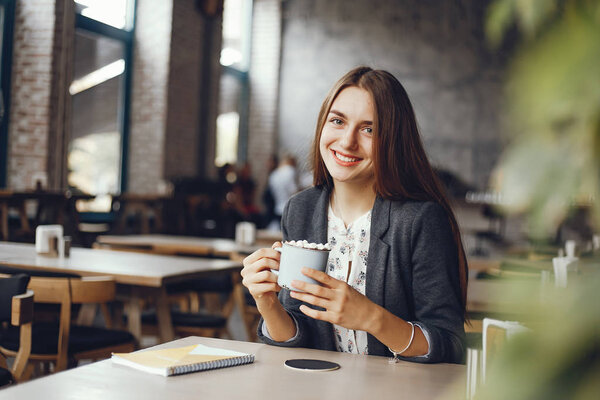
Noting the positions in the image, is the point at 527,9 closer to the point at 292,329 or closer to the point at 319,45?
the point at 292,329

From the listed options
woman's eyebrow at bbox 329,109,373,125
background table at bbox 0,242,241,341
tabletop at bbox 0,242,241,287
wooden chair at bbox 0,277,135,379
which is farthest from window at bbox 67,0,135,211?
woman's eyebrow at bbox 329,109,373,125

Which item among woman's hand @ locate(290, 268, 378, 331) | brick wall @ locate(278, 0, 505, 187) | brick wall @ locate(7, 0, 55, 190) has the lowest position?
woman's hand @ locate(290, 268, 378, 331)

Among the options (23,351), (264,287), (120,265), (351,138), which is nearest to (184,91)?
(120,265)

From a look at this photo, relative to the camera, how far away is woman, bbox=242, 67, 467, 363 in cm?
171

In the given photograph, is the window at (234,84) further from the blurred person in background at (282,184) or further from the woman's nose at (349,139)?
the woman's nose at (349,139)

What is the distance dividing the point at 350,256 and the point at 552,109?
1.64m

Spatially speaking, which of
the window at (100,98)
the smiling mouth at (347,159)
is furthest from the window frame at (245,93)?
the smiling mouth at (347,159)

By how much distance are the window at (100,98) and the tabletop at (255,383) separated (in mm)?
6103

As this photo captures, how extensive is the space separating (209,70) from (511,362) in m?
9.69

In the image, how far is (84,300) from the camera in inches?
108

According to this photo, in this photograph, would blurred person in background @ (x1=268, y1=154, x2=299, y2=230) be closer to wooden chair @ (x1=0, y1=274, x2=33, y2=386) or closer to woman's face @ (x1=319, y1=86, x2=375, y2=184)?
wooden chair @ (x1=0, y1=274, x2=33, y2=386)

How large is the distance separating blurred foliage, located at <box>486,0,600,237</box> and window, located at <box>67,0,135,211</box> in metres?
7.21

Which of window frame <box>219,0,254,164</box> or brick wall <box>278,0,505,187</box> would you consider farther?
window frame <box>219,0,254,164</box>

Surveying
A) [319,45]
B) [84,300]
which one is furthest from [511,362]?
[319,45]
